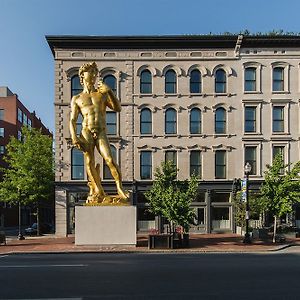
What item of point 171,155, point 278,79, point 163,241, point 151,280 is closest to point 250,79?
point 278,79

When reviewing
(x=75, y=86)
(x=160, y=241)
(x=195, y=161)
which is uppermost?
(x=75, y=86)

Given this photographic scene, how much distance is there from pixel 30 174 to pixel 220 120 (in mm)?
16280

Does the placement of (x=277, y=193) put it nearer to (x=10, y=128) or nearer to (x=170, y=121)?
(x=170, y=121)

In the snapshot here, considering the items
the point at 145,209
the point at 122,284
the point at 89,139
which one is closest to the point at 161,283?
the point at 122,284

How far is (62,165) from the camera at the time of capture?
31.5 metres

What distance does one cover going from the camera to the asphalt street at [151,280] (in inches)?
340

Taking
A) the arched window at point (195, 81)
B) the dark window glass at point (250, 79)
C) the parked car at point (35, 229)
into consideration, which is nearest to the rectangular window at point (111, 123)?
the arched window at point (195, 81)

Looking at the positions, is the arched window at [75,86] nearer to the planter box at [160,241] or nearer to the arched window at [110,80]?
the arched window at [110,80]

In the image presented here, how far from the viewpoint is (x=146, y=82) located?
31.9 m

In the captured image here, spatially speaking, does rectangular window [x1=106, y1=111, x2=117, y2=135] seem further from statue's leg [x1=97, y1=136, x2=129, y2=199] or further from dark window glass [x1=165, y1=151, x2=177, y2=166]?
statue's leg [x1=97, y1=136, x2=129, y2=199]

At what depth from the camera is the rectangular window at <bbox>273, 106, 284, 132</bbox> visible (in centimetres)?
3175

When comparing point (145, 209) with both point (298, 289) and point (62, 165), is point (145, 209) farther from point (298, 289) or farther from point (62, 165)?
point (298, 289)

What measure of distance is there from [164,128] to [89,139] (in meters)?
12.1

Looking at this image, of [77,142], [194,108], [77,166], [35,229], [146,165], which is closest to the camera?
[77,142]
